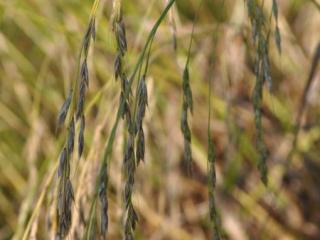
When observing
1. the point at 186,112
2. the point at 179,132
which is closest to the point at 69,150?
the point at 186,112

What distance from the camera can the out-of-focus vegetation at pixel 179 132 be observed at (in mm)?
1812

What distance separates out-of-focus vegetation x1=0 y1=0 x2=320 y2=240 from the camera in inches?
71.3

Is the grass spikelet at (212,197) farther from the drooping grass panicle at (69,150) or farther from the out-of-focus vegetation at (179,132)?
the out-of-focus vegetation at (179,132)

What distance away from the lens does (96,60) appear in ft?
6.58

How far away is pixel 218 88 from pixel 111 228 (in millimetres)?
489

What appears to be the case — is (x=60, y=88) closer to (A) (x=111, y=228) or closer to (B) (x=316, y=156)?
(A) (x=111, y=228)

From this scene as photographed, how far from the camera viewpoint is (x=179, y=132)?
2.02m

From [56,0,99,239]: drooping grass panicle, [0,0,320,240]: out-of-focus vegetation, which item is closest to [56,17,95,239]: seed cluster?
[56,0,99,239]: drooping grass panicle

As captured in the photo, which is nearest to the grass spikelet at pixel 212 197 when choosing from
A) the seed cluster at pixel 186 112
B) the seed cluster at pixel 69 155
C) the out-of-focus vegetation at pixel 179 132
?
the seed cluster at pixel 186 112

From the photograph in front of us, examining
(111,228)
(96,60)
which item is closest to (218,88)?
(96,60)

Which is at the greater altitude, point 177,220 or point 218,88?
point 218,88

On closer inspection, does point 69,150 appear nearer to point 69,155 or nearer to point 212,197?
point 69,155

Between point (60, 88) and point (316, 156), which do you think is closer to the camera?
point (316, 156)

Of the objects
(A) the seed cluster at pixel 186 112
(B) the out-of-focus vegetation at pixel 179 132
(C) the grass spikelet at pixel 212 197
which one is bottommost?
(B) the out-of-focus vegetation at pixel 179 132
